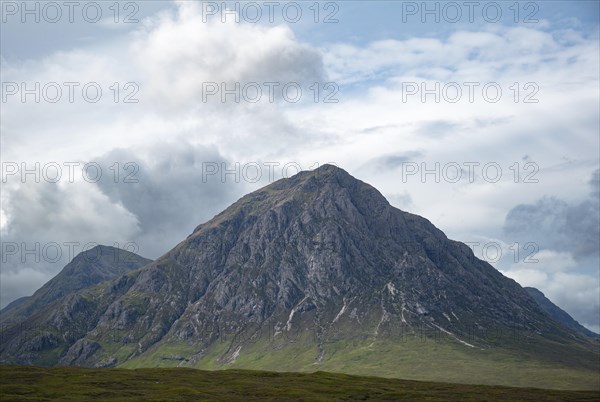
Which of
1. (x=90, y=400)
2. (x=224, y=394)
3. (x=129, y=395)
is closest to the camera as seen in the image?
(x=90, y=400)

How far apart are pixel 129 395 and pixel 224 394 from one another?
98.8 ft

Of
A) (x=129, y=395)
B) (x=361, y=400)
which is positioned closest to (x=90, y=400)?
(x=129, y=395)

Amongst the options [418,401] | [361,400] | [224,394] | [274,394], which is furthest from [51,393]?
[418,401]

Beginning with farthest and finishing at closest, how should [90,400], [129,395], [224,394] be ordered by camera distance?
[224,394] → [129,395] → [90,400]

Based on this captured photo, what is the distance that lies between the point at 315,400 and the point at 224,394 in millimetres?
31369

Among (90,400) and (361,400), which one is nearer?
(90,400)

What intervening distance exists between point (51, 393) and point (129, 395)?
22850mm

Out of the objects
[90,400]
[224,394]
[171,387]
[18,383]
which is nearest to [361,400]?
[224,394]

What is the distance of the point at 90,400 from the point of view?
16862cm

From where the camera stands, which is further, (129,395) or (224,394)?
(224,394)

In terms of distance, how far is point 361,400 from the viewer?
19338 cm

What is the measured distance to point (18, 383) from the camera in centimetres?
19775

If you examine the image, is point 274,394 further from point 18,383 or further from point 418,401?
point 18,383

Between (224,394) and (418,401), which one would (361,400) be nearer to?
(418,401)
